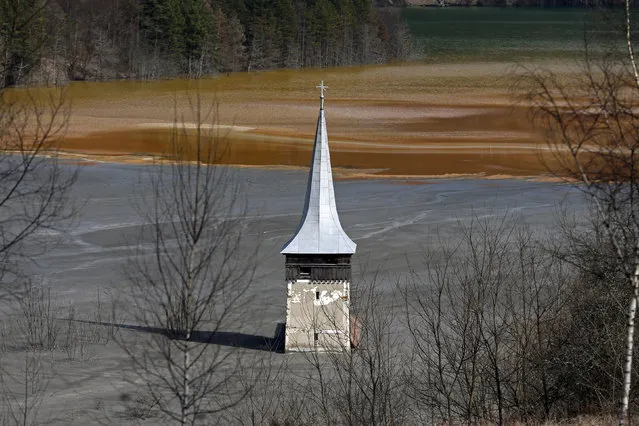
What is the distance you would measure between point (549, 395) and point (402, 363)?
14.3 ft

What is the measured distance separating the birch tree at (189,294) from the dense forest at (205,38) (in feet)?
134

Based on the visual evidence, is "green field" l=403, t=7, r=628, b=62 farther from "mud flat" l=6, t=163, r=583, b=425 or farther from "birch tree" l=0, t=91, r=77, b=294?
"birch tree" l=0, t=91, r=77, b=294

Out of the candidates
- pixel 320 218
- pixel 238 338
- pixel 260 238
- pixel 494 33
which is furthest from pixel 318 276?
pixel 494 33

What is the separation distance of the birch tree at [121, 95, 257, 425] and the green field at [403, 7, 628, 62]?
52311 mm

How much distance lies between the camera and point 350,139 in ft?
195

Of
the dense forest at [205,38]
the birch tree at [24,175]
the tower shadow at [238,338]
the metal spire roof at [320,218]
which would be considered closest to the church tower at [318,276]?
the metal spire roof at [320,218]

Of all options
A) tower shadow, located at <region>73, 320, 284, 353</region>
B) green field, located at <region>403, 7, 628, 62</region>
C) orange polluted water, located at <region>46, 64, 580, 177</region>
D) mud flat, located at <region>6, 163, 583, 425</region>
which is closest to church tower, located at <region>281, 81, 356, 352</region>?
tower shadow, located at <region>73, 320, 284, 353</region>

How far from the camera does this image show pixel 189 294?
39.5ft

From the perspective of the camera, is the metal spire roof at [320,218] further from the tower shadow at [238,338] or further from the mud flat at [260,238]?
the mud flat at [260,238]

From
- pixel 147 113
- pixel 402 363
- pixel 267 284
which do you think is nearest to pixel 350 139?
pixel 147 113

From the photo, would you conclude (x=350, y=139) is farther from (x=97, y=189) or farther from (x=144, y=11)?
(x=144, y=11)

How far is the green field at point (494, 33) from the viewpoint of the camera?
107938 mm

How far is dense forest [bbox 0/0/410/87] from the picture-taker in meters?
88.8

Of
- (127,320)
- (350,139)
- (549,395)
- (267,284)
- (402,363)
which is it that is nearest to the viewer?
(549,395)
